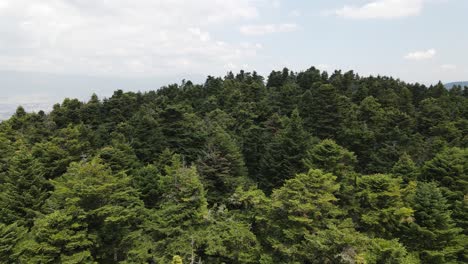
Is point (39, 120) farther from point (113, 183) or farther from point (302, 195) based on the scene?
point (302, 195)

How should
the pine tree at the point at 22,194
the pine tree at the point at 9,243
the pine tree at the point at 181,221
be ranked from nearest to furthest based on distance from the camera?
the pine tree at the point at 9,243
the pine tree at the point at 181,221
the pine tree at the point at 22,194

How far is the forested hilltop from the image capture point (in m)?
15.7

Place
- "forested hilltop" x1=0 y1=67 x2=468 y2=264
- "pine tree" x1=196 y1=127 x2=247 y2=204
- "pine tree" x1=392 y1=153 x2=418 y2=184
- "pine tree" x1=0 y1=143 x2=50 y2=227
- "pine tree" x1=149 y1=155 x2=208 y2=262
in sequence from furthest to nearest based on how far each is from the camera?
"pine tree" x1=196 y1=127 x2=247 y2=204
"pine tree" x1=392 y1=153 x2=418 y2=184
"pine tree" x1=0 y1=143 x2=50 y2=227
"pine tree" x1=149 y1=155 x2=208 y2=262
"forested hilltop" x1=0 y1=67 x2=468 y2=264

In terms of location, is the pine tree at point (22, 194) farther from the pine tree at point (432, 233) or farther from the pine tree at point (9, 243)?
the pine tree at point (432, 233)

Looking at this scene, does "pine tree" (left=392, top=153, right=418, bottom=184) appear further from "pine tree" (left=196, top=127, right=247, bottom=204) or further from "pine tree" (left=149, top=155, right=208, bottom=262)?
"pine tree" (left=149, top=155, right=208, bottom=262)

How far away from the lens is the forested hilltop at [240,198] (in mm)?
15719

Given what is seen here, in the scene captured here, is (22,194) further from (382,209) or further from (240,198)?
(382,209)

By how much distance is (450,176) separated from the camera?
22375 millimetres

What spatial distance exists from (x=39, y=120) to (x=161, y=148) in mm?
26320

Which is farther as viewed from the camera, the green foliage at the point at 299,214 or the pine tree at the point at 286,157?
the pine tree at the point at 286,157

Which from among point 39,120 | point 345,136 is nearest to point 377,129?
point 345,136

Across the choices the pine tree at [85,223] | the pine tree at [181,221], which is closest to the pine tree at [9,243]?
the pine tree at [85,223]

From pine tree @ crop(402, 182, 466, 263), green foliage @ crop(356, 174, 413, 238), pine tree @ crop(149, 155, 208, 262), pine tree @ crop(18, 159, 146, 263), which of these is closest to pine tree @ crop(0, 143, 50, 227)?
pine tree @ crop(18, 159, 146, 263)

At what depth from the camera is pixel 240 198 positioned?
19.8m
